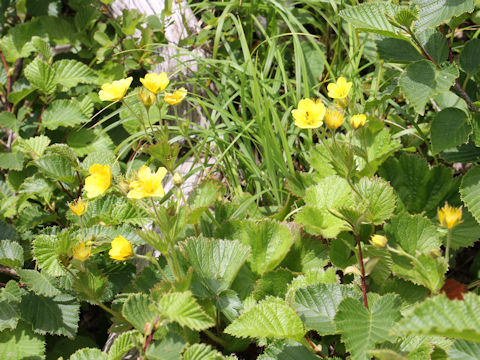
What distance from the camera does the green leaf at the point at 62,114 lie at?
221 centimetres

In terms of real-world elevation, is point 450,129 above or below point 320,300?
above

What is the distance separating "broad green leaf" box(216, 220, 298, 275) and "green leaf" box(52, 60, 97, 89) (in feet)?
3.68

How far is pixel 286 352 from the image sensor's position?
4.51 feet

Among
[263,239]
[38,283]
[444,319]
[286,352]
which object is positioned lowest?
[286,352]

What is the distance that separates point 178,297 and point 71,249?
0.53 metres

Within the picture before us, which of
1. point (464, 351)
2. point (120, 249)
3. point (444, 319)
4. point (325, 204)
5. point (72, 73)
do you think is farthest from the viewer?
point (72, 73)

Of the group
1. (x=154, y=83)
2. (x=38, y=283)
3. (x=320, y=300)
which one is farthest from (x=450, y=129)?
(x=38, y=283)

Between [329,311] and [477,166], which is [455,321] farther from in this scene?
[477,166]

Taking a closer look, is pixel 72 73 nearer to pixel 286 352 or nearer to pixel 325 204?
pixel 325 204

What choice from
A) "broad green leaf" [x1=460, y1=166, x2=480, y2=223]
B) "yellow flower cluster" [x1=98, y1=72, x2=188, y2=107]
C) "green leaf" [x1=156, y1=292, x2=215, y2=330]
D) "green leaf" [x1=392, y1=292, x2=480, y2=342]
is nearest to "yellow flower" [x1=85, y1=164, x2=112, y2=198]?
"yellow flower cluster" [x1=98, y1=72, x2=188, y2=107]

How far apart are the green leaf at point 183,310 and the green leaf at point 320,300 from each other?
0.32 m

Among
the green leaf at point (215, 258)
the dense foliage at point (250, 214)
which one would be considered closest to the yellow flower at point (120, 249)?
the dense foliage at point (250, 214)

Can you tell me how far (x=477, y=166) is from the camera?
1605 mm

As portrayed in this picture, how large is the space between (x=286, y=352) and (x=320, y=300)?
0.18 m
